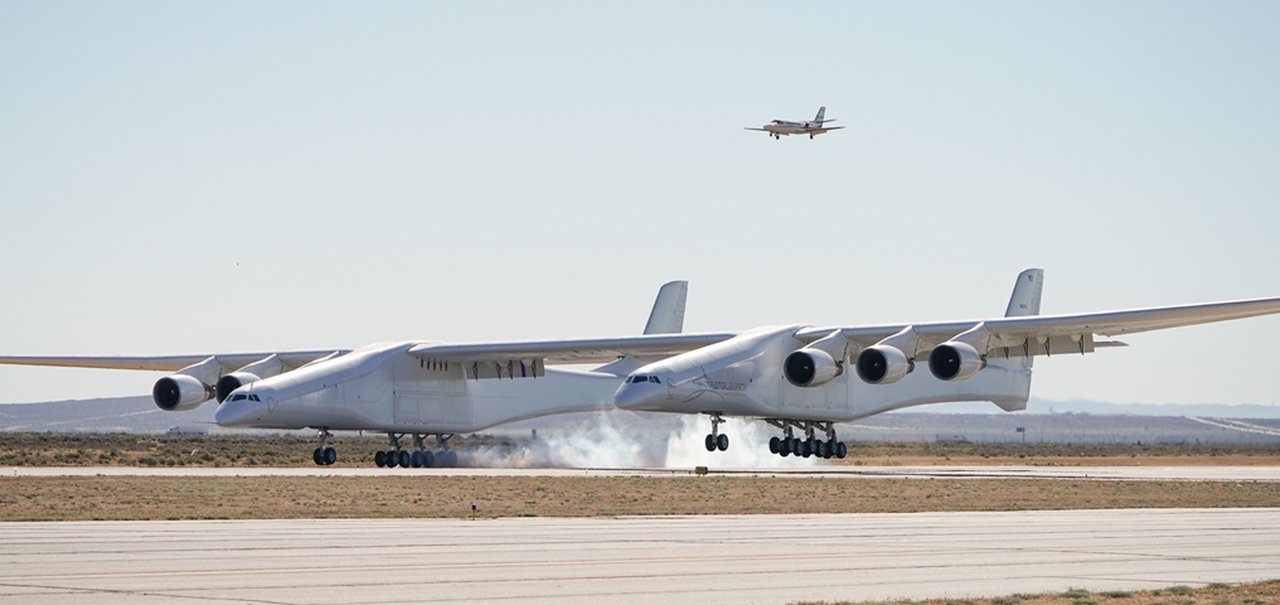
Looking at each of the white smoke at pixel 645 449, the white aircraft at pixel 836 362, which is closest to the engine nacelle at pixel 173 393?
the white smoke at pixel 645 449

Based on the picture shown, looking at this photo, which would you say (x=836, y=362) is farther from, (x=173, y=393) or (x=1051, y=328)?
(x=173, y=393)

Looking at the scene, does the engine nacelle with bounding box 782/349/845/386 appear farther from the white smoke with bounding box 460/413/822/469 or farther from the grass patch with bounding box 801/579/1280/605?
the grass patch with bounding box 801/579/1280/605

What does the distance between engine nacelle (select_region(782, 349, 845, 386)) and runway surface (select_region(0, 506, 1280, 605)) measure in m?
22.4

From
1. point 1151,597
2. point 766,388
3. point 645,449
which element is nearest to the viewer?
point 1151,597

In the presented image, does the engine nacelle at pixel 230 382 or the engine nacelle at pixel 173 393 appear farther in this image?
the engine nacelle at pixel 173 393

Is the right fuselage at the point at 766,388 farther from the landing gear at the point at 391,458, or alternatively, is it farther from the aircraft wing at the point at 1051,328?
the landing gear at the point at 391,458

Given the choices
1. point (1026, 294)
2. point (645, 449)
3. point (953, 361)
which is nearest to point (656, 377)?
point (953, 361)

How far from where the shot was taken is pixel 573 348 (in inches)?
2044

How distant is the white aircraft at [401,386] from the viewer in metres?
48.1

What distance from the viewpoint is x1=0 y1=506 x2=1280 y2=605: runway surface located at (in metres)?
14.5

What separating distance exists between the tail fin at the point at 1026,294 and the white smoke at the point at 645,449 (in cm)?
1003

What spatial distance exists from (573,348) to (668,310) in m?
13.8

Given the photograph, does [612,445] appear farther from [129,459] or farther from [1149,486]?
[1149,486]

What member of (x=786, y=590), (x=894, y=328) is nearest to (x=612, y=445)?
(x=894, y=328)
